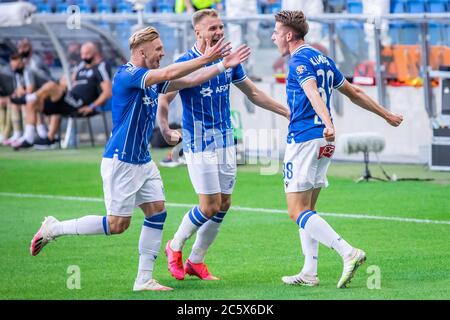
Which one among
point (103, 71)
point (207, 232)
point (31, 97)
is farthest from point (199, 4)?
point (207, 232)

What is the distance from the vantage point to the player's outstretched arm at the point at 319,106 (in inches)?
340

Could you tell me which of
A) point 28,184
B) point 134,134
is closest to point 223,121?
point 134,134

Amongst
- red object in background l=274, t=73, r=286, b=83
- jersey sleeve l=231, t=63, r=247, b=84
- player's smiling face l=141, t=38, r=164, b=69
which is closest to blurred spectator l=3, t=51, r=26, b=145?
red object in background l=274, t=73, r=286, b=83

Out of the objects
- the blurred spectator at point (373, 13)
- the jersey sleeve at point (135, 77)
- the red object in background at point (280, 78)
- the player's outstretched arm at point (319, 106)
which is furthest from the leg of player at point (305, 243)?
the red object in background at point (280, 78)

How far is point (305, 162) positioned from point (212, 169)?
932mm

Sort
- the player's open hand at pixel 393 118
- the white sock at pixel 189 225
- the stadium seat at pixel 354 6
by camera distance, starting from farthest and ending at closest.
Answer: the stadium seat at pixel 354 6, the white sock at pixel 189 225, the player's open hand at pixel 393 118

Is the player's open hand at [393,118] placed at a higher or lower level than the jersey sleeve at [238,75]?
lower

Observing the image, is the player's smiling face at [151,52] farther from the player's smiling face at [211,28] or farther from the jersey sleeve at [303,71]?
the jersey sleeve at [303,71]

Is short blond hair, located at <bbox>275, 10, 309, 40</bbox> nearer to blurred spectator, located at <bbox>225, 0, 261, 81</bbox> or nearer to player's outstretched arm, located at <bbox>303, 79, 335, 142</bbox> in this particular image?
player's outstretched arm, located at <bbox>303, 79, 335, 142</bbox>

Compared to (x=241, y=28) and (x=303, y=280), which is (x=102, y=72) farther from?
(x=303, y=280)

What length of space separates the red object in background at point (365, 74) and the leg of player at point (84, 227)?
9895mm

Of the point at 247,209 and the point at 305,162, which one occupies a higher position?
the point at 305,162

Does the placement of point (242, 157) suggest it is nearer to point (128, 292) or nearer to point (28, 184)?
point (28, 184)

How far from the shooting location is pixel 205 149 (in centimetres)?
971
